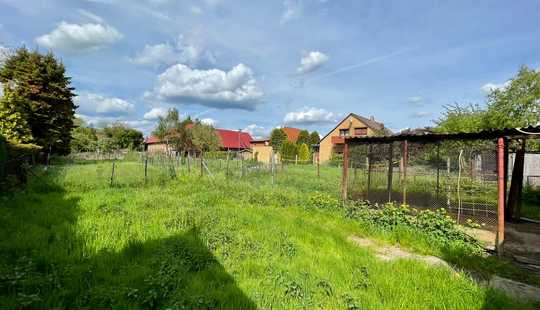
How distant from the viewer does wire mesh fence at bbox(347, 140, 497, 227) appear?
7.66 m

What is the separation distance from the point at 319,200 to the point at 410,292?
4.69 meters

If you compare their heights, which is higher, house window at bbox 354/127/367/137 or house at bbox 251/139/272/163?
house window at bbox 354/127/367/137

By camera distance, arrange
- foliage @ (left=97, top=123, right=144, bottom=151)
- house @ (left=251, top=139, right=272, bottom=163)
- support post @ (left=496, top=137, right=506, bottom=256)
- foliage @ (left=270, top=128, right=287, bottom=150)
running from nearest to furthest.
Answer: support post @ (left=496, top=137, right=506, bottom=256) → foliage @ (left=270, top=128, right=287, bottom=150) → house @ (left=251, top=139, right=272, bottom=163) → foliage @ (left=97, top=123, right=144, bottom=151)

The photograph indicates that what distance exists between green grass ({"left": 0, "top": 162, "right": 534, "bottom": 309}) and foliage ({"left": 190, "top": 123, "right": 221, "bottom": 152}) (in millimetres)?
29008

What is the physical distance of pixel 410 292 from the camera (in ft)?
11.0

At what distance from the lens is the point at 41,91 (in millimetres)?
17750

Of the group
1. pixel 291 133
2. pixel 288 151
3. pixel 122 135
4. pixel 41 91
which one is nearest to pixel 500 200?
pixel 41 91

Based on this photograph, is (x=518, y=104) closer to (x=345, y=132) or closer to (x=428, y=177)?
(x=428, y=177)

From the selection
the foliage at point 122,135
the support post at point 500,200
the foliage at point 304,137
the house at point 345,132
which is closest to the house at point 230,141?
the foliage at point 122,135

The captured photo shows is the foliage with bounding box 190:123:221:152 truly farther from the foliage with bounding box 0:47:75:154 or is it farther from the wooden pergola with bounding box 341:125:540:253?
the wooden pergola with bounding box 341:125:540:253

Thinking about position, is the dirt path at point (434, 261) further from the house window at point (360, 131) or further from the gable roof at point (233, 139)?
the gable roof at point (233, 139)

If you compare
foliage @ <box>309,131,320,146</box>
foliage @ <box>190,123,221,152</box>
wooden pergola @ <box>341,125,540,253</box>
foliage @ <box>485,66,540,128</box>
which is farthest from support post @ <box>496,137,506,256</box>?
foliage @ <box>309,131,320,146</box>

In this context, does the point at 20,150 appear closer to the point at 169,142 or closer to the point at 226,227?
the point at 226,227

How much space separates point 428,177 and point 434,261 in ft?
16.6
